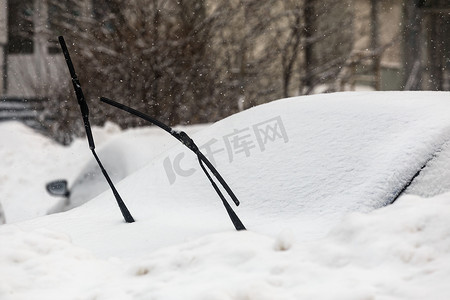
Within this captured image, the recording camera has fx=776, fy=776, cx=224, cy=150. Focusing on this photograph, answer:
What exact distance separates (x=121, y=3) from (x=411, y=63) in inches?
386

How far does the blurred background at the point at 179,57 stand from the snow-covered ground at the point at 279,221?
737 cm

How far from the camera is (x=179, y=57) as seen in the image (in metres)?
12.3

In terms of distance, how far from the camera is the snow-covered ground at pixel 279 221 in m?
2.86

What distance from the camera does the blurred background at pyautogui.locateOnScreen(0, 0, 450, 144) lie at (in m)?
12.1

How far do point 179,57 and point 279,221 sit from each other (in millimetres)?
8819

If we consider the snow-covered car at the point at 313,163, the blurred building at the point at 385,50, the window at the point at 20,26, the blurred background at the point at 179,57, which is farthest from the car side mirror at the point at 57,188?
the blurred building at the point at 385,50

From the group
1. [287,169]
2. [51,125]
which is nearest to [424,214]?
[287,169]

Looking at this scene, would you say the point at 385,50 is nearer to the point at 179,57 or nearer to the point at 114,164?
the point at 179,57

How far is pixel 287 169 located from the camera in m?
3.96

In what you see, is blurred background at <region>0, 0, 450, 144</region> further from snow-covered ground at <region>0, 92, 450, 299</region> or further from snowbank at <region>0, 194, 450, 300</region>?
snowbank at <region>0, 194, 450, 300</region>

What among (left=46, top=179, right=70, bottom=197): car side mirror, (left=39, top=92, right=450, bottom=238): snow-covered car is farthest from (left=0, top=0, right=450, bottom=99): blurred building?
(left=39, top=92, right=450, bottom=238): snow-covered car

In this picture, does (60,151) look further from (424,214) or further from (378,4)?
(424,214)

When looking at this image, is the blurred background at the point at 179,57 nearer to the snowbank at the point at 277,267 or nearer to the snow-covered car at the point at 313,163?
the snow-covered car at the point at 313,163

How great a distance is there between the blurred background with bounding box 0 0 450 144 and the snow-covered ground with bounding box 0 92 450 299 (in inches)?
290
